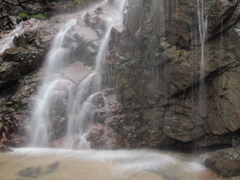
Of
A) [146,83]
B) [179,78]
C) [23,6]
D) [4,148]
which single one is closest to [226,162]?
[179,78]

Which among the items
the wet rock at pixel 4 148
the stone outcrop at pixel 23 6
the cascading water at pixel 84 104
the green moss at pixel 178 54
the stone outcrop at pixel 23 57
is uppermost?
the stone outcrop at pixel 23 6

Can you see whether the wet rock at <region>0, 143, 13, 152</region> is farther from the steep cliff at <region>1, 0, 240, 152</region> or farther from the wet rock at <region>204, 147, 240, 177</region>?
the wet rock at <region>204, 147, 240, 177</region>

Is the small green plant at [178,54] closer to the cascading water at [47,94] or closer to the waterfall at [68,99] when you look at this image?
the waterfall at [68,99]

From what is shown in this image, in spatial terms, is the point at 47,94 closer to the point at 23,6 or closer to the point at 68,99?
the point at 68,99

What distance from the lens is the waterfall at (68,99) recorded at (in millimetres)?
7973

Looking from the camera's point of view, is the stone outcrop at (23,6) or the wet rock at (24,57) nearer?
the wet rock at (24,57)

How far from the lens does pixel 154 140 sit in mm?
7617

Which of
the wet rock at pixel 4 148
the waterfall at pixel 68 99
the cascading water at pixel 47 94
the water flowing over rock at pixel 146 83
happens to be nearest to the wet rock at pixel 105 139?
the water flowing over rock at pixel 146 83

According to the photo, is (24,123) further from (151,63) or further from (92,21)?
(92,21)

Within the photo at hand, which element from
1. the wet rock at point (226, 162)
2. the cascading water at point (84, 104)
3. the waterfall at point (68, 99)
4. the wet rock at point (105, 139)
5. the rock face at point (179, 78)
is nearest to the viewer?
the wet rock at point (226, 162)

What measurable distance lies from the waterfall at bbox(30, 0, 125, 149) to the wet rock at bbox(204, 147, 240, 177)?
4405 mm

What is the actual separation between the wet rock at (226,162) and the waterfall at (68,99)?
14.5 feet

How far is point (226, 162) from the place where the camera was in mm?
5512

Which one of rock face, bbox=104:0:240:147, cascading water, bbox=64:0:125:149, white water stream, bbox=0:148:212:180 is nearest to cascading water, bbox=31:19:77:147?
white water stream, bbox=0:148:212:180
